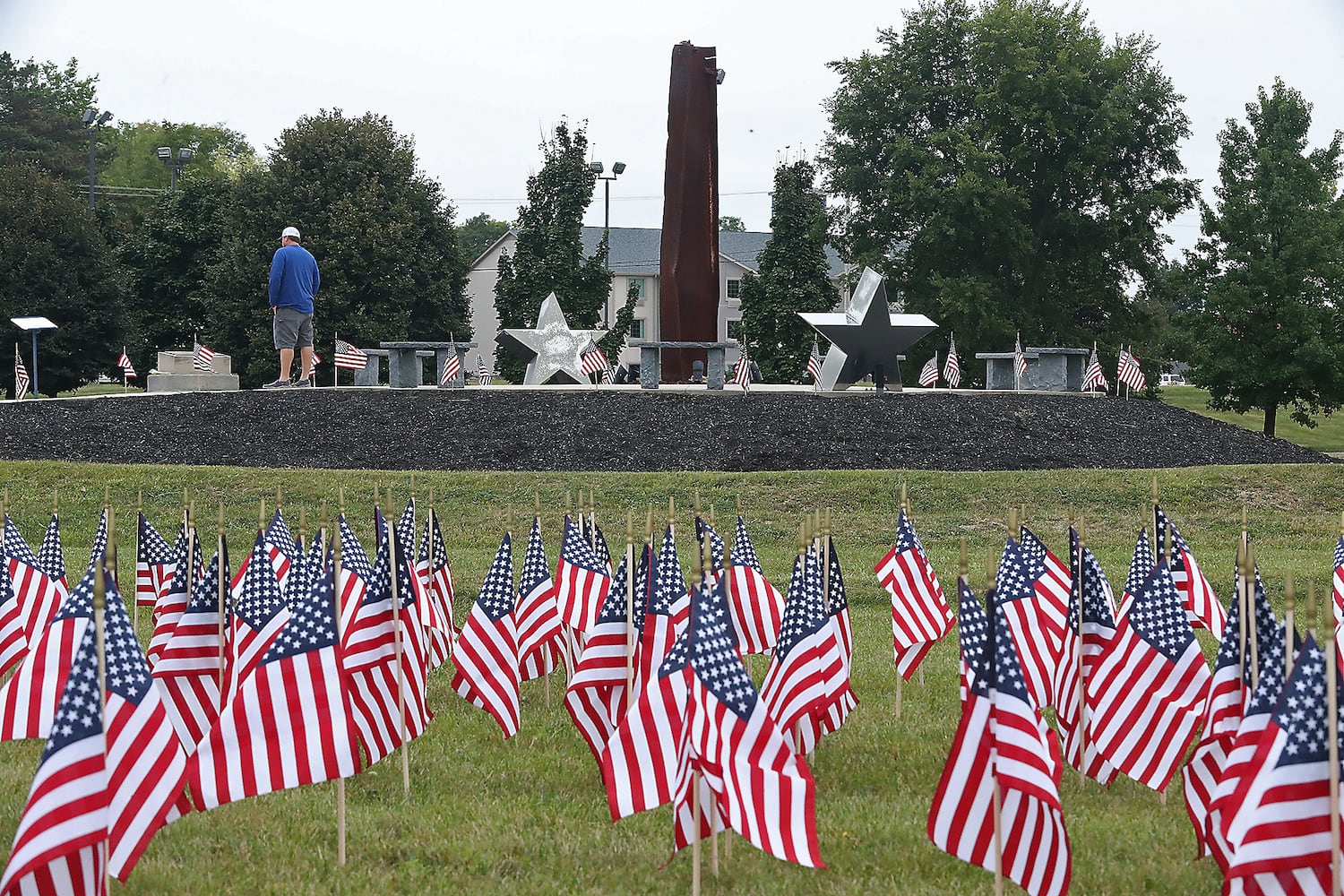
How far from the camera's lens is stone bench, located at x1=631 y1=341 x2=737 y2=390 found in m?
23.8

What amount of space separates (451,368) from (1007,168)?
62.0 ft

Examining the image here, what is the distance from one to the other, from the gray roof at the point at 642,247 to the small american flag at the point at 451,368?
47.4 meters

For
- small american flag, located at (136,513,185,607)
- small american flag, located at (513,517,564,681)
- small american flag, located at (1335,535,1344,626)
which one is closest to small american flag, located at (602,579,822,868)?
small american flag, located at (513,517,564,681)

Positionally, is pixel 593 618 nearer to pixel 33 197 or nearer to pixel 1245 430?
pixel 1245 430

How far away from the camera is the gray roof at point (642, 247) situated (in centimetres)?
7456

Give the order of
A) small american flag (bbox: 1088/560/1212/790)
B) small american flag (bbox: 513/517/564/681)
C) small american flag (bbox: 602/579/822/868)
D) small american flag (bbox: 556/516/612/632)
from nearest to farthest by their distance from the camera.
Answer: small american flag (bbox: 602/579/822/868) < small american flag (bbox: 1088/560/1212/790) < small american flag (bbox: 513/517/564/681) < small american flag (bbox: 556/516/612/632)

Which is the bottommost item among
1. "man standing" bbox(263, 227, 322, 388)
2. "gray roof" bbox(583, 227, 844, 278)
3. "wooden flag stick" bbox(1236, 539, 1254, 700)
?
"wooden flag stick" bbox(1236, 539, 1254, 700)

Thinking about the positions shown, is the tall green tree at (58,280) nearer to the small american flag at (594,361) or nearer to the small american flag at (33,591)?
the small american flag at (594,361)

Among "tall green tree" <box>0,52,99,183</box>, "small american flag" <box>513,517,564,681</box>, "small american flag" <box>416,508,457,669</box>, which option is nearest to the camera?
"small american flag" <box>513,517,564,681</box>

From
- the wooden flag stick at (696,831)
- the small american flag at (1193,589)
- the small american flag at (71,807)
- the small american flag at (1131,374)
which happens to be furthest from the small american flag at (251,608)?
the small american flag at (1131,374)

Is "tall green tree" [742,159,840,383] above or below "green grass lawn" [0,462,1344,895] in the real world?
above

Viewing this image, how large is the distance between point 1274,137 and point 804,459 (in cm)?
1793

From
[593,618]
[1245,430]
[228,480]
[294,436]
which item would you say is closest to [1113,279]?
[1245,430]

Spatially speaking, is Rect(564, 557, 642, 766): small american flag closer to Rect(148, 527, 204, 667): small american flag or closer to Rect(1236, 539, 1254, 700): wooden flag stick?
Rect(148, 527, 204, 667): small american flag
